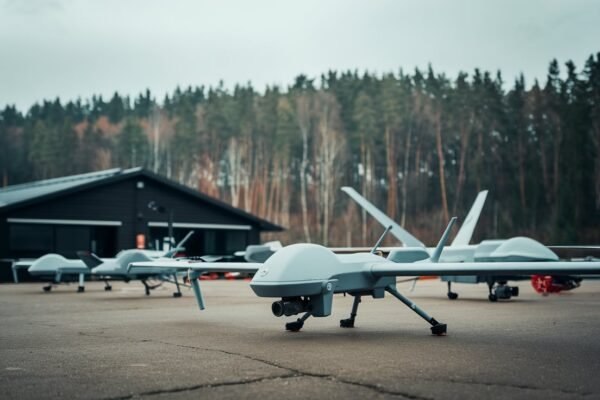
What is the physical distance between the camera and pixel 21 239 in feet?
91.5

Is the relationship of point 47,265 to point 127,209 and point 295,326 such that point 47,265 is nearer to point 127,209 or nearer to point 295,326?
point 127,209

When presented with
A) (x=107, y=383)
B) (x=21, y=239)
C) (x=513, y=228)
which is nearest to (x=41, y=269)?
(x=21, y=239)

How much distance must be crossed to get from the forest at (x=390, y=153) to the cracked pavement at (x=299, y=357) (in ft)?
118

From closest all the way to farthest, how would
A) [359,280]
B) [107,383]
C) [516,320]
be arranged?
[107,383], [359,280], [516,320]

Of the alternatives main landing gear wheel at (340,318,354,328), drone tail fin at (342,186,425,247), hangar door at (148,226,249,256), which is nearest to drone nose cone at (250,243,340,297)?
main landing gear wheel at (340,318,354,328)

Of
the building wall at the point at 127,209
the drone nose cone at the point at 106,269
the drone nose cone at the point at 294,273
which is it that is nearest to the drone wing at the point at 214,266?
the drone nose cone at the point at 294,273

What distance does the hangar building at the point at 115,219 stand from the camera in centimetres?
2757

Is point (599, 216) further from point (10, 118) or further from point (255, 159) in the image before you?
point (10, 118)

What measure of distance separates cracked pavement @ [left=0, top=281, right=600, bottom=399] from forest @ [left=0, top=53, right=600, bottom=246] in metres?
36.0

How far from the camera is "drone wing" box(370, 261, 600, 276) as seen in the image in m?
6.12

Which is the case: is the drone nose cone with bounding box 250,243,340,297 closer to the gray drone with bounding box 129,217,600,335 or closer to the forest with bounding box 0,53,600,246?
the gray drone with bounding box 129,217,600,335

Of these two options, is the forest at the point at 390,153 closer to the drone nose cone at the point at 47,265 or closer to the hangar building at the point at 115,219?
the hangar building at the point at 115,219

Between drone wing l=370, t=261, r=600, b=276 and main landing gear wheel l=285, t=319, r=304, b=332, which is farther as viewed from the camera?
main landing gear wheel l=285, t=319, r=304, b=332

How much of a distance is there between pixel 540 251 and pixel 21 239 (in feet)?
71.9
